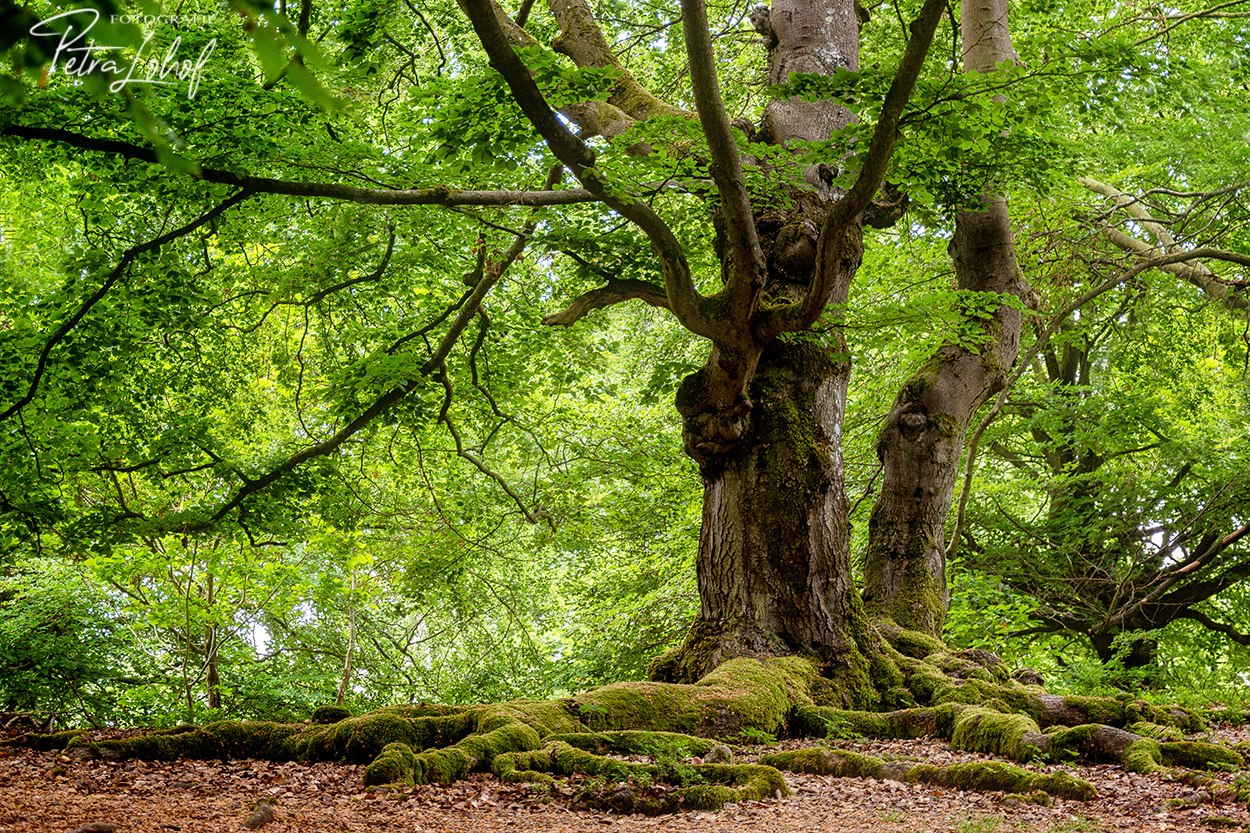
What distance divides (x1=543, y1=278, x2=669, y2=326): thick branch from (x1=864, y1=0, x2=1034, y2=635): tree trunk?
105 inches

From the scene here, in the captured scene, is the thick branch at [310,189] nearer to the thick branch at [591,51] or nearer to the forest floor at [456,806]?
the thick branch at [591,51]

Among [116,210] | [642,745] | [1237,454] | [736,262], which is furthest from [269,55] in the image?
[1237,454]

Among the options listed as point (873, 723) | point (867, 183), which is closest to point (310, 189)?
point (867, 183)

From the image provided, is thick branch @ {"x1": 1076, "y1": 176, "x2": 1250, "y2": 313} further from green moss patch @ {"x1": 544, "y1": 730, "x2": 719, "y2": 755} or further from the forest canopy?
green moss patch @ {"x1": 544, "y1": 730, "x2": 719, "y2": 755}

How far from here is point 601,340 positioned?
11.1 meters

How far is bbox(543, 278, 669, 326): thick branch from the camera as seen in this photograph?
729 cm

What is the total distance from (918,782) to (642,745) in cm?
→ 137

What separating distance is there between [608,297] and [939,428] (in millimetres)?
3272

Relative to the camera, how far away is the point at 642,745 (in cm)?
434

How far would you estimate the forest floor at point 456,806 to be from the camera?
10.3ft

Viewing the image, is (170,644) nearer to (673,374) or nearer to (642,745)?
(673,374)

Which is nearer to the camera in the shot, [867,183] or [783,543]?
[867,183]

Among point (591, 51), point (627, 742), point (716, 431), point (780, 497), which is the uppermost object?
point (591, 51)

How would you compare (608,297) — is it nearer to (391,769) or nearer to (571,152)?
(571,152)
